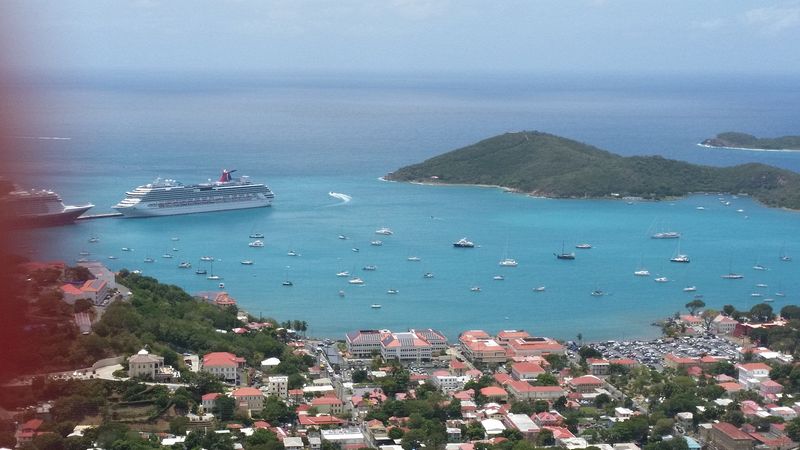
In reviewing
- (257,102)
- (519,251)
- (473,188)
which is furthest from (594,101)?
(519,251)

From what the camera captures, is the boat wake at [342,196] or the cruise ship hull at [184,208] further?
the boat wake at [342,196]

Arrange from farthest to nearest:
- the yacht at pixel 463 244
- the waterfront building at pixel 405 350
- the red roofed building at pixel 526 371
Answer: the yacht at pixel 463 244, the waterfront building at pixel 405 350, the red roofed building at pixel 526 371

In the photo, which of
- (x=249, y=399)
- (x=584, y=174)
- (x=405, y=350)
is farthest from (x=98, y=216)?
(x=249, y=399)

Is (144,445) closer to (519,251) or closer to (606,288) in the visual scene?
(606,288)

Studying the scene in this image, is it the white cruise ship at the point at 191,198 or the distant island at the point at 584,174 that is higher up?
the distant island at the point at 584,174

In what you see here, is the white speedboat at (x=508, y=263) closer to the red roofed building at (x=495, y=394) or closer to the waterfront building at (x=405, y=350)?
the waterfront building at (x=405, y=350)

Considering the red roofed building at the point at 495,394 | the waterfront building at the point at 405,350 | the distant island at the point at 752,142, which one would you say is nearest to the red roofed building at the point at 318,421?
the red roofed building at the point at 495,394

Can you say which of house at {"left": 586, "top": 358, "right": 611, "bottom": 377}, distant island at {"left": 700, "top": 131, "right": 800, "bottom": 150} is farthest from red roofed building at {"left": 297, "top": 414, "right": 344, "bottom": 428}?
distant island at {"left": 700, "top": 131, "right": 800, "bottom": 150}
